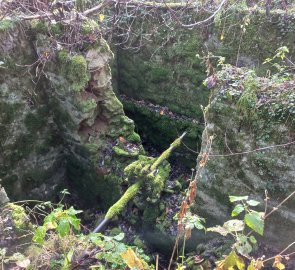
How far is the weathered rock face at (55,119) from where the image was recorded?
6.45 meters

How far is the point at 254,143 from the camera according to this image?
4.61 meters

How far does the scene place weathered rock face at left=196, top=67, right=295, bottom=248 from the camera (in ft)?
14.3

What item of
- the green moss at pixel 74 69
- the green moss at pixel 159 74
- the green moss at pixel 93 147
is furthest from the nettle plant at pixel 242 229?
the green moss at pixel 159 74

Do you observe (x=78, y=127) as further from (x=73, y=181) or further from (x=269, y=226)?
(x=269, y=226)

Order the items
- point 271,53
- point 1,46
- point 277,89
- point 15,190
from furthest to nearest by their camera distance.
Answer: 1. point 271,53
2. point 15,190
3. point 1,46
4. point 277,89

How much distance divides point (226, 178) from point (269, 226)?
3.05 feet

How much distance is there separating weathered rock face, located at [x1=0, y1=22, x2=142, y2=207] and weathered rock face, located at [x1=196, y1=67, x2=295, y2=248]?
7.97 ft

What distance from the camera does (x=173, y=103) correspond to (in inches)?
367

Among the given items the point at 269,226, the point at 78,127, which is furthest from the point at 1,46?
the point at 269,226

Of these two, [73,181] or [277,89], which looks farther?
[73,181]

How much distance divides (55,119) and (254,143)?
448 cm

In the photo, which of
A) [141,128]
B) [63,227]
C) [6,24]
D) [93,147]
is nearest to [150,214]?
[93,147]

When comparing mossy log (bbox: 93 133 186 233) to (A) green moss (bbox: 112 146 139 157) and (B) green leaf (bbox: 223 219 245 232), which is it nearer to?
(A) green moss (bbox: 112 146 139 157)

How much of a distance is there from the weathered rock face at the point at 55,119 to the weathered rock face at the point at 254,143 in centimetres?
243
